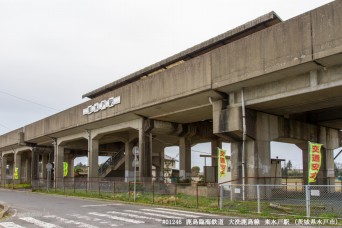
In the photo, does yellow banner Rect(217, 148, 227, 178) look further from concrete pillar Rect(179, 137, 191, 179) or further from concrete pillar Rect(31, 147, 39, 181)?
concrete pillar Rect(31, 147, 39, 181)

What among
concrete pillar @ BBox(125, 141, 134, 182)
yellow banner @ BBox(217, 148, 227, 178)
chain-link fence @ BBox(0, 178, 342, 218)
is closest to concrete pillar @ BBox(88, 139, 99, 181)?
chain-link fence @ BBox(0, 178, 342, 218)

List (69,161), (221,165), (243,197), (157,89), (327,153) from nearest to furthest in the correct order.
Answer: (243,197) → (221,165) → (157,89) → (327,153) → (69,161)

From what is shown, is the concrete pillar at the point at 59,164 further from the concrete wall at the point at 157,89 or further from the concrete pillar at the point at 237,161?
the concrete pillar at the point at 237,161

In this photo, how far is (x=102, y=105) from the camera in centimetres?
3297

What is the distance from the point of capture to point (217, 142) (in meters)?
39.0

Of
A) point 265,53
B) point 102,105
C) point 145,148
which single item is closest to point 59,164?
point 102,105

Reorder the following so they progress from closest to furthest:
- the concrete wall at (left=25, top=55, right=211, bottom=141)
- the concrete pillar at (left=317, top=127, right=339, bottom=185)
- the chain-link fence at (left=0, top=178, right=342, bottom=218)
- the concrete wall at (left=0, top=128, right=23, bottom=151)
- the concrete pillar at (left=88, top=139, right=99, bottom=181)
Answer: the chain-link fence at (left=0, top=178, right=342, bottom=218)
the concrete wall at (left=25, top=55, right=211, bottom=141)
the concrete pillar at (left=317, top=127, right=339, bottom=185)
the concrete pillar at (left=88, top=139, right=99, bottom=181)
the concrete wall at (left=0, top=128, right=23, bottom=151)

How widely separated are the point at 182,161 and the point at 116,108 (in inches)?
378

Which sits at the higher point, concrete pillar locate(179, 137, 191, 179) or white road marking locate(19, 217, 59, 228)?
concrete pillar locate(179, 137, 191, 179)

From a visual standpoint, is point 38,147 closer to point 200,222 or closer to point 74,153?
point 74,153

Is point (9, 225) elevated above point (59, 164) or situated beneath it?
situated beneath

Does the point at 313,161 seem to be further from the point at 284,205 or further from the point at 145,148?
the point at 145,148

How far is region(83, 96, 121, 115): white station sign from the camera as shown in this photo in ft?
102

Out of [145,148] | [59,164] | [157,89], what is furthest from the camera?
[59,164]
